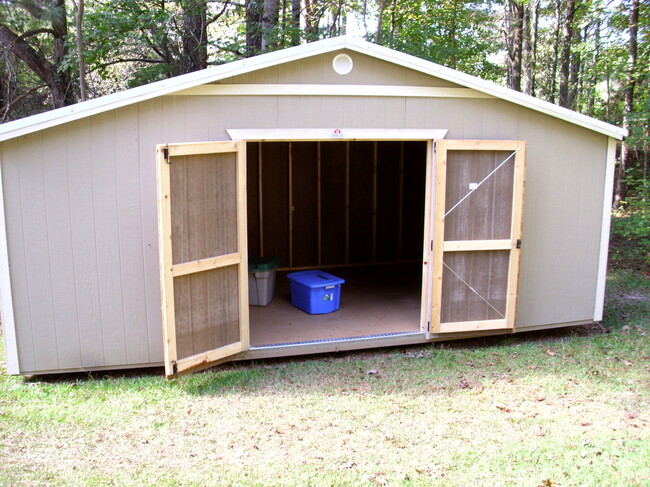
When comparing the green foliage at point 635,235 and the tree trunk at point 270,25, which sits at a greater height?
the tree trunk at point 270,25

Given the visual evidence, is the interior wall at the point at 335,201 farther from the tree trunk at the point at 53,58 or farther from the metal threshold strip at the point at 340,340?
the tree trunk at the point at 53,58

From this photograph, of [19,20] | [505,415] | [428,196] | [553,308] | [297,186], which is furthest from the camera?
[19,20]

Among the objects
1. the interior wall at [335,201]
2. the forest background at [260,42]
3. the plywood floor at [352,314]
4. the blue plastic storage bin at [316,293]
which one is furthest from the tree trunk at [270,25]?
the blue plastic storage bin at [316,293]

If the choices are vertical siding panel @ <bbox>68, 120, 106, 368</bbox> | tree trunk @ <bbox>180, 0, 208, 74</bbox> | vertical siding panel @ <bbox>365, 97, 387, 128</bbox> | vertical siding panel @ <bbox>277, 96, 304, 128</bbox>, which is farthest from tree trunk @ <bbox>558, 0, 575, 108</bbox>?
vertical siding panel @ <bbox>68, 120, 106, 368</bbox>

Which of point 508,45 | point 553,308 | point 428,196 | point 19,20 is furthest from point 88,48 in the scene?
point 508,45

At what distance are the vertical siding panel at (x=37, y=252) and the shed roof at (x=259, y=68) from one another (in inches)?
7.3

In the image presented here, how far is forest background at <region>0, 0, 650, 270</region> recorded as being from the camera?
9.25m

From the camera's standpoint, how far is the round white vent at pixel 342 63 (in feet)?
16.8

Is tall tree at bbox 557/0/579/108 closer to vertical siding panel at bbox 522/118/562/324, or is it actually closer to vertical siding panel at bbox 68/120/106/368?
vertical siding panel at bbox 522/118/562/324

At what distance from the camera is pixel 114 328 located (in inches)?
192

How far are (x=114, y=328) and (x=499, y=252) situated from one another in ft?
11.6

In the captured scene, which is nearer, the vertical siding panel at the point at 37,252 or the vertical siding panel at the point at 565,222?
the vertical siding panel at the point at 37,252

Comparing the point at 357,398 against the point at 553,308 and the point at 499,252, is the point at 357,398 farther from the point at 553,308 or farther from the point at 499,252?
the point at 553,308

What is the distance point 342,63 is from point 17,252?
3.08 metres
